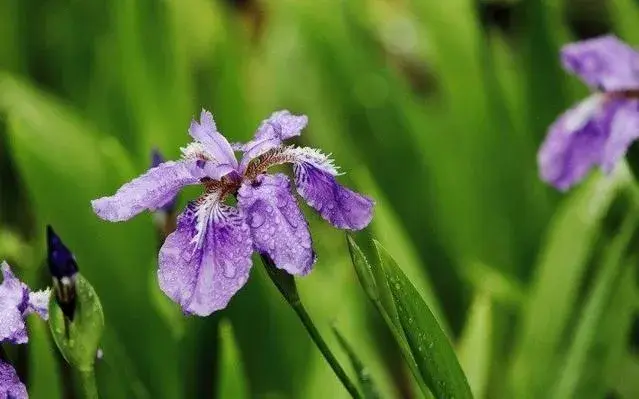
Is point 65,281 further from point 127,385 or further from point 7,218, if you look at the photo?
point 7,218

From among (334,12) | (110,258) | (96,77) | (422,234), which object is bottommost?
(422,234)

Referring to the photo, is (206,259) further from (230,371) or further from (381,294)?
(230,371)

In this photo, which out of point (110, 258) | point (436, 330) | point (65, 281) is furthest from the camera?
point (110, 258)

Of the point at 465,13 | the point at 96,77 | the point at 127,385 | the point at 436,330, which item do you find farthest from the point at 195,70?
the point at 436,330

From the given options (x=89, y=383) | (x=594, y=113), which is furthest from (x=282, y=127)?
(x=594, y=113)

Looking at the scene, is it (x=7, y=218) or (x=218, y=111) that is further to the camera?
(x=7, y=218)

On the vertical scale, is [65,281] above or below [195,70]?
below

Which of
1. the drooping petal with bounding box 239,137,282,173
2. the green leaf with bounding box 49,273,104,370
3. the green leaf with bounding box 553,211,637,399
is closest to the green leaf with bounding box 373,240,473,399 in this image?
the drooping petal with bounding box 239,137,282,173
